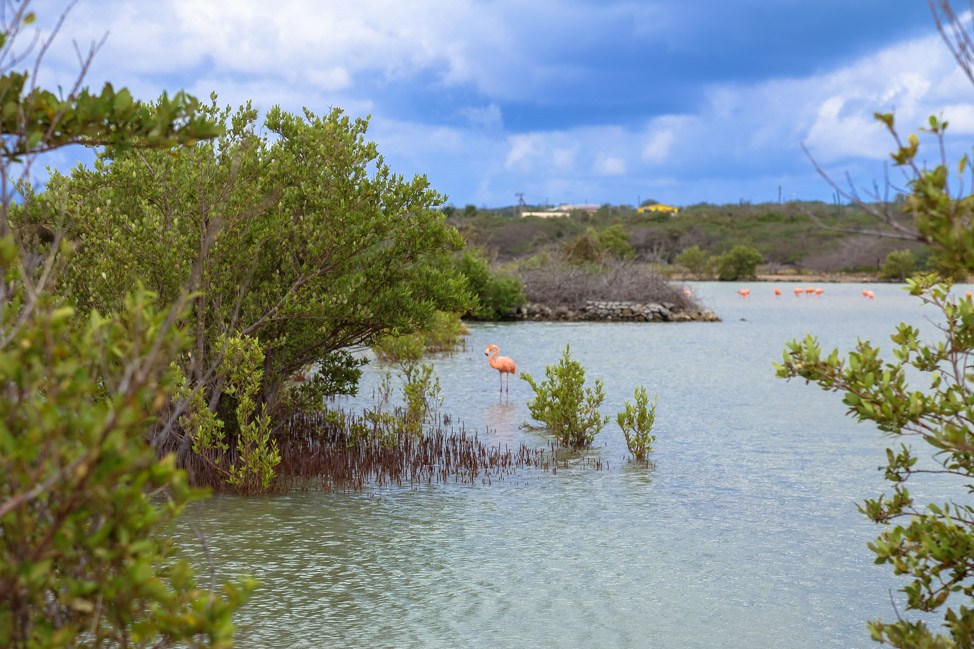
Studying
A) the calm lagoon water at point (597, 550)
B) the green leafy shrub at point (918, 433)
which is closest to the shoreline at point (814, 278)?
the calm lagoon water at point (597, 550)

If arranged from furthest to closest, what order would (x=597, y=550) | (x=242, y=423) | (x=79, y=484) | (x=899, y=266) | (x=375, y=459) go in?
(x=899, y=266) → (x=375, y=459) → (x=242, y=423) → (x=597, y=550) → (x=79, y=484)

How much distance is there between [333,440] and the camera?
9375 mm

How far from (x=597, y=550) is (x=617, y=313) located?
2319 centimetres

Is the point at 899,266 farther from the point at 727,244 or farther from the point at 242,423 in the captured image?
the point at 242,423

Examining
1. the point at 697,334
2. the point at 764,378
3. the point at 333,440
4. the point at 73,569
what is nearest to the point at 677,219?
the point at 697,334

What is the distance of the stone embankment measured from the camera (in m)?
29.0

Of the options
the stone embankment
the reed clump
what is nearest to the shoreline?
the stone embankment

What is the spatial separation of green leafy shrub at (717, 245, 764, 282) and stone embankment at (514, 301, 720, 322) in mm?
32233

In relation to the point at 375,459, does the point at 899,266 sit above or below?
above

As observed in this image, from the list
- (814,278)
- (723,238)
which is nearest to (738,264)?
(814,278)

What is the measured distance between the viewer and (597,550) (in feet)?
20.7

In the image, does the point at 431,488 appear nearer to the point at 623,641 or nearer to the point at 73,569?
the point at 623,641

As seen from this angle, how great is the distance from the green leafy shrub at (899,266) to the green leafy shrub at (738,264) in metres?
8.20

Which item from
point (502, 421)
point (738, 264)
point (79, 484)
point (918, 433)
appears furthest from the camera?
point (738, 264)
